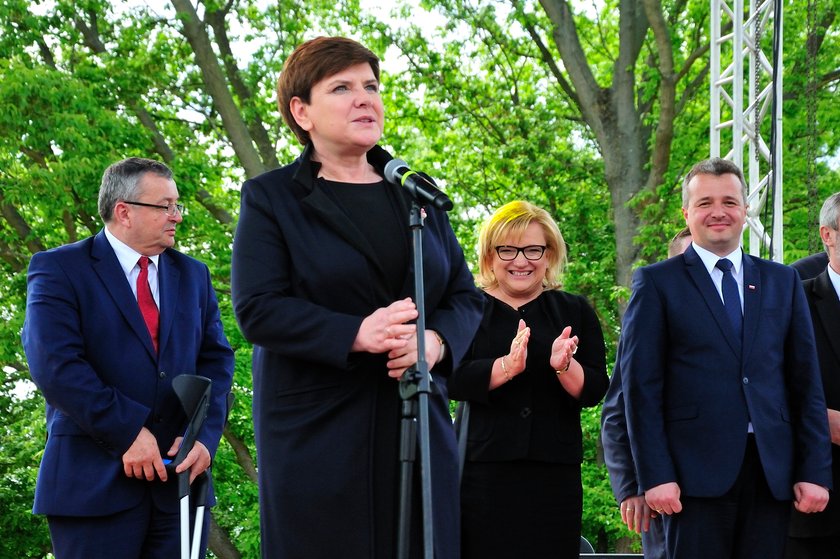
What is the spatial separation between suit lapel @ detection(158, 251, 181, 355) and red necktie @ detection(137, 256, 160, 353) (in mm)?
26

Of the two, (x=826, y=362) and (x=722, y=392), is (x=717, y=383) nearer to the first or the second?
(x=722, y=392)

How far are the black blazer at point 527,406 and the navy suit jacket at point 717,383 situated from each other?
1.30ft

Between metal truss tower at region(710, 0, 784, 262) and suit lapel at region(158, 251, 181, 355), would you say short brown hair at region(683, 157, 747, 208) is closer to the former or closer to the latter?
suit lapel at region(158, 251, 181, 355)

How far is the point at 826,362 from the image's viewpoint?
14.2ft

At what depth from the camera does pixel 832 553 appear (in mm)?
4227

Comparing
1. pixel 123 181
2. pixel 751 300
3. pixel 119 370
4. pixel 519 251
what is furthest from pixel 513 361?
pixel 123 181

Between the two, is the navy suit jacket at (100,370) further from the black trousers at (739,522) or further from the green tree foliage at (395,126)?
the green tree foliage at (395,126)

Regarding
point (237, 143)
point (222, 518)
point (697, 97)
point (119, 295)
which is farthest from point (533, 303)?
point (697, 97)

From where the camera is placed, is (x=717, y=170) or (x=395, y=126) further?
(x=395, y=126)

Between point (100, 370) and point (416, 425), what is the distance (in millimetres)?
1669

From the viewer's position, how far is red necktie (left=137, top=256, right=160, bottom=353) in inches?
156

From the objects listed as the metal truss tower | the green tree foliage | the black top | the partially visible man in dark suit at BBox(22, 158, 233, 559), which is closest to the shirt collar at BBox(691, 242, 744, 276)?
the black top

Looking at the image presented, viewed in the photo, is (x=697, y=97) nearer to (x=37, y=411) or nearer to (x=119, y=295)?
(x=37, y=411)

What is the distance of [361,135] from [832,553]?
2.62 meters
